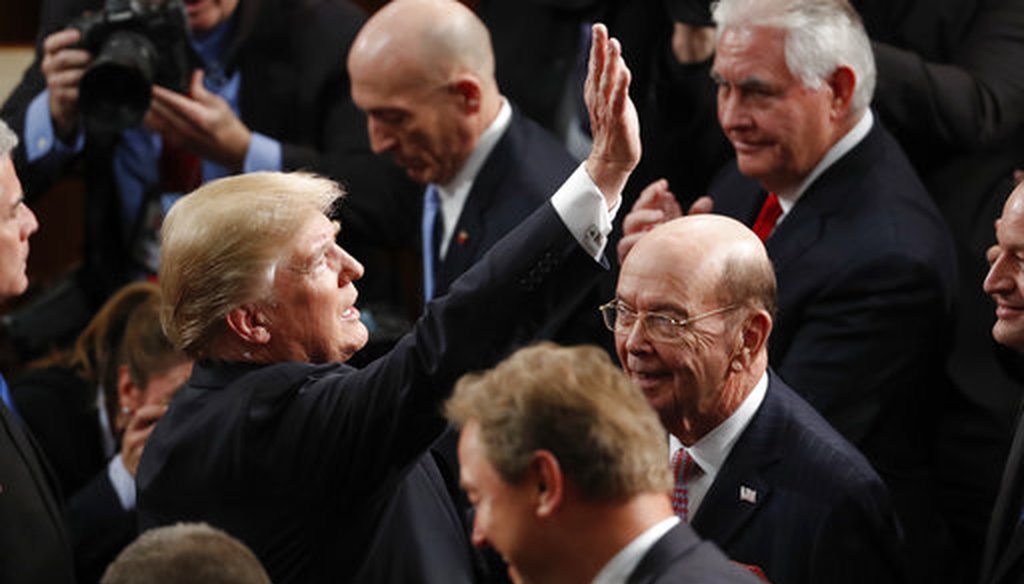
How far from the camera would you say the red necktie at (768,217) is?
3729mm

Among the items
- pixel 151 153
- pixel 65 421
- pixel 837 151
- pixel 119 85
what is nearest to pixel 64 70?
pixel 119 85

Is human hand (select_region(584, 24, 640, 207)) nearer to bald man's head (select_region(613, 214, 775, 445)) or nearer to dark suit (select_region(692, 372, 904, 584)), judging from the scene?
bald man's head (select_region(613, 214, 775, 445))

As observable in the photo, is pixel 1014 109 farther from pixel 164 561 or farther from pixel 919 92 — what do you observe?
pixel 164 561

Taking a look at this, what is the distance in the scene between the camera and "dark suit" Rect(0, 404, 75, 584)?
3039mm

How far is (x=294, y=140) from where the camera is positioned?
4.62 meters

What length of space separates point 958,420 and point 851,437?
14.9 inches

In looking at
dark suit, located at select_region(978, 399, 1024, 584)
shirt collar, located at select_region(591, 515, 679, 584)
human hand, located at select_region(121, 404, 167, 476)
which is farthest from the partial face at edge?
dark suit, located at select_region(978, 399, 1024, 584)

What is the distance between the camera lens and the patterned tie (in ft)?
5.67

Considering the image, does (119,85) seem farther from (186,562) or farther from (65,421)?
(186,562)

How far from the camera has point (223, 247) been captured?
2.65 meters

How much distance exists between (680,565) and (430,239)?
2.20 m

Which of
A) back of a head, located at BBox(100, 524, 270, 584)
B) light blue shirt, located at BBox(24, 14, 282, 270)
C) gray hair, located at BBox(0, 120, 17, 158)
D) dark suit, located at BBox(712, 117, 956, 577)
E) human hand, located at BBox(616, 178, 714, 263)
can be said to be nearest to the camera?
back of a head, located at BBox(100, 524, 270, 584)

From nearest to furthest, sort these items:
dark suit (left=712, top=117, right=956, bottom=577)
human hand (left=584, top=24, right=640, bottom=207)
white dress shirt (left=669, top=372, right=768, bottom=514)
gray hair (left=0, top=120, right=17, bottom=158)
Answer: human hand (left=584, top=24, right=640, bottom=207) → white dress shirt (left=669, top=372, right=768, bottom=514) → gray hair (left=0, top=120, right=17, bottom=158) → dark suit (left=712, top=117, right=956, bottom=577)

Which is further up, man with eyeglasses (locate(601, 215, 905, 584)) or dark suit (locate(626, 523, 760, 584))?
dark suit (locate(626, 523, 760, 584))
